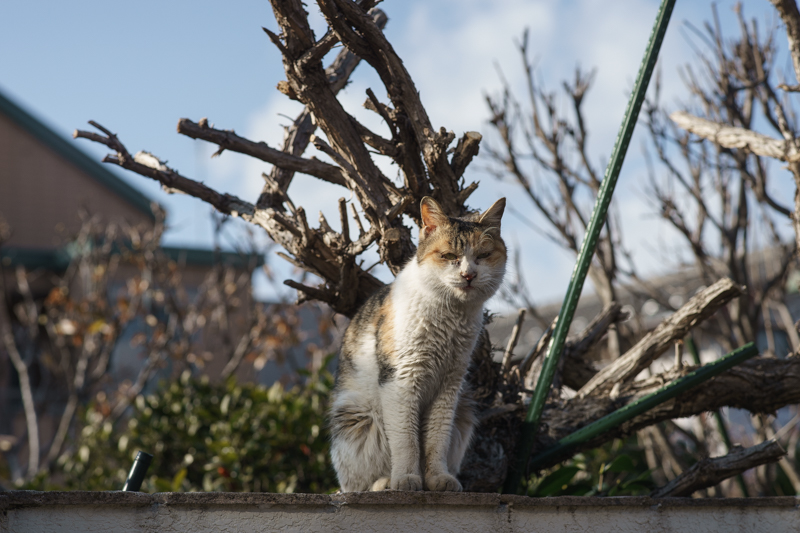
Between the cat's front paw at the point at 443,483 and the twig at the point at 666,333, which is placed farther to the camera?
the twig at the point at 666,333

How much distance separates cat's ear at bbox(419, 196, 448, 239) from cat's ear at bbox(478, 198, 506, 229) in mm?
168

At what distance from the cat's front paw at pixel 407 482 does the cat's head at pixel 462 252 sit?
714 mm

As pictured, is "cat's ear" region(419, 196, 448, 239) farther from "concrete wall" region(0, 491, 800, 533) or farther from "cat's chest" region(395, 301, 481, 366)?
"concrete wall" region(0, 491, 800, 533)

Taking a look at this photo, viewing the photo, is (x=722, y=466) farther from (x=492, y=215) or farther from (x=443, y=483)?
(x=492, y=215)

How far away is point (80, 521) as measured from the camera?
1.86 metres

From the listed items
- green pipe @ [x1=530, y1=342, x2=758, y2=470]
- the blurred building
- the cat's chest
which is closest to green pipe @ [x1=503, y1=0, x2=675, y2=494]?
green pipe @ [x1=530, y1=342, x2=758, y2=470]

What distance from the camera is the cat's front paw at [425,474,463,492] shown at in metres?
2.45

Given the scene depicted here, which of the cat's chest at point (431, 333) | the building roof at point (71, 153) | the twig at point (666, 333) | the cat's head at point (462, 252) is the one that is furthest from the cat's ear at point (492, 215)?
the building roof at point (71, 153)

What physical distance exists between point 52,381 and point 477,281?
8659 millimetres

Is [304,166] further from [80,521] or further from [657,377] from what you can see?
[657,377]

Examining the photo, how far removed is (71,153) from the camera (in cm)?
1189

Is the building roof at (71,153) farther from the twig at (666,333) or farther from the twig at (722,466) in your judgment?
the twig at (722,466)

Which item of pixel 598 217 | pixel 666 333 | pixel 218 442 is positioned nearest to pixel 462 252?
pixel 598 217

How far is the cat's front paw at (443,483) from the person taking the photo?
2447 mm
